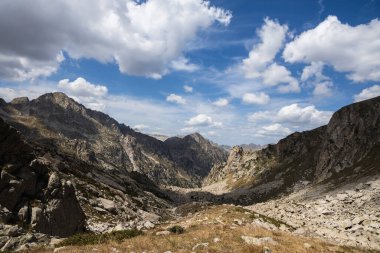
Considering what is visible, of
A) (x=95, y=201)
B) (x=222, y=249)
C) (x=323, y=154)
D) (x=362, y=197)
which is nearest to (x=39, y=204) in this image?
(x=222, y=249)

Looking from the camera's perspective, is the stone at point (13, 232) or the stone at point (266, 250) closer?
the stone at point (266, 250)

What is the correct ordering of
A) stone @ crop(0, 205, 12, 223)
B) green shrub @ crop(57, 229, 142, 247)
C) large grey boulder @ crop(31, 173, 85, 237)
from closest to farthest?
green shrub @ crop(57, 229, 142, 247) < stone @ crop(0, 205, 12, 223) < large grey boulder @ crop(31, 173, 85, 237)

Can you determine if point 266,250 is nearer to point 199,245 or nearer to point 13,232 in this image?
point 199,245

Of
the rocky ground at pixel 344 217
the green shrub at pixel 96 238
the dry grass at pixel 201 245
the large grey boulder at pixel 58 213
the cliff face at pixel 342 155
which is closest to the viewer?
the dry grass at pixel 201 245

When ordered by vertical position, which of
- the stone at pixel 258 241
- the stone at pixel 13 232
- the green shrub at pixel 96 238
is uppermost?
the stone at pixel 13 232

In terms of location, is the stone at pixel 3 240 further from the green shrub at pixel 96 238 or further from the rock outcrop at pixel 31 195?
the rock outcrop at pixel 31 195

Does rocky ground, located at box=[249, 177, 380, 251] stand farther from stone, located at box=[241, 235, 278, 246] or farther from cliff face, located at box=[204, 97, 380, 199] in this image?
cliff face, located at box=[204, 97, 380, 199]

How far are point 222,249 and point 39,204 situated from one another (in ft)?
88.6

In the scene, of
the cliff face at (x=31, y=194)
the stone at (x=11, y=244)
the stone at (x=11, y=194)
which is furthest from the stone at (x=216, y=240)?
the stone at (x=11, y=194)

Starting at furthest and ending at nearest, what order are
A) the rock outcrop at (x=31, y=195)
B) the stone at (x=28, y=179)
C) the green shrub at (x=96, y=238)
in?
the stone at (x=28, y=179)
the rock outcrop at (x=31, y=195)
the green shrub at (x=96, y=238)

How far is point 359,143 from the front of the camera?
373ft

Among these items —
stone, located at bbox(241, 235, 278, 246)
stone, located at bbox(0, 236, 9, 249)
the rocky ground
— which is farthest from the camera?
the rocky ground

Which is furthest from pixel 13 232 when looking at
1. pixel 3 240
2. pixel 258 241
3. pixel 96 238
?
pixel 258 241

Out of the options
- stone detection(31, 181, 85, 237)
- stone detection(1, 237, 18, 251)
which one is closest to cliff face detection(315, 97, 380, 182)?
stone detection(31, 181, 85, 237)
